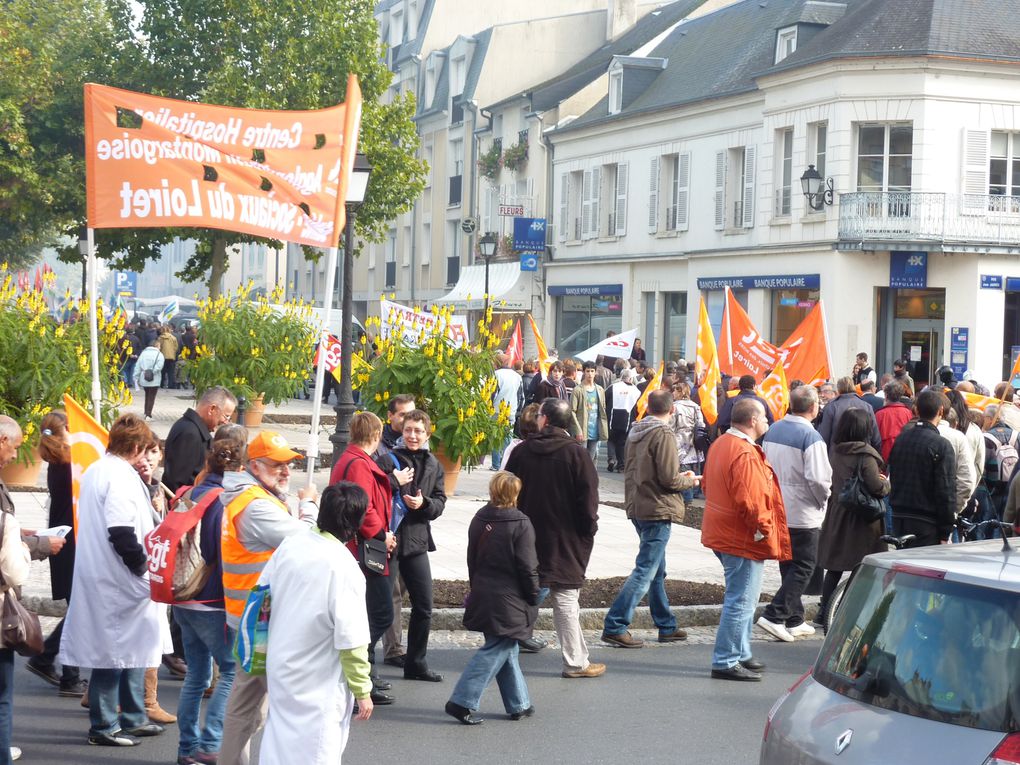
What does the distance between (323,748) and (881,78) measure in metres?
27.2

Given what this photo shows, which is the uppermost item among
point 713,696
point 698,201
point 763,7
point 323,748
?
point 763,7

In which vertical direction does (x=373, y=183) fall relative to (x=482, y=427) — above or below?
above

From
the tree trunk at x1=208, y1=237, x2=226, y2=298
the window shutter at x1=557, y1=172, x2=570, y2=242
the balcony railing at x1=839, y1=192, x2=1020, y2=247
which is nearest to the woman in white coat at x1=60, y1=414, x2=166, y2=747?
the balcony railing at x1=839, y1=192, x2=1020, y2=247

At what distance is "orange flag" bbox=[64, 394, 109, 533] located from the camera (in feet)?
25.5

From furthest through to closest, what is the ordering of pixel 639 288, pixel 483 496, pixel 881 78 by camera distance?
1. pixel 639 288
2. pixel 881 78
3. pixel 483 496

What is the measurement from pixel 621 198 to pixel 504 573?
32876 mm

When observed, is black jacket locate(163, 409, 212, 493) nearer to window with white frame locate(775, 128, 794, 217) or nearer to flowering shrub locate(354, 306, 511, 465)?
flowering shrub locate(354, 306, 511, 465)

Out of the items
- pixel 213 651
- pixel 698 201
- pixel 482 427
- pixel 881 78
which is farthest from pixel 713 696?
pixel 698 201

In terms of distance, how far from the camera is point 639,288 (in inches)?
1538

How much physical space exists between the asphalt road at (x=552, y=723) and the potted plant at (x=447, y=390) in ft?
22.4

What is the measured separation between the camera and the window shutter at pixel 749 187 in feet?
111

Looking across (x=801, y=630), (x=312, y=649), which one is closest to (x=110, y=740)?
(x=312, y=649)

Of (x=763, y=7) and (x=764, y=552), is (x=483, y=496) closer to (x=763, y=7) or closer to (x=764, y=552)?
(x=764, y=552)

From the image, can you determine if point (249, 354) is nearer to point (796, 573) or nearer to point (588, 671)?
point (796, 573)
